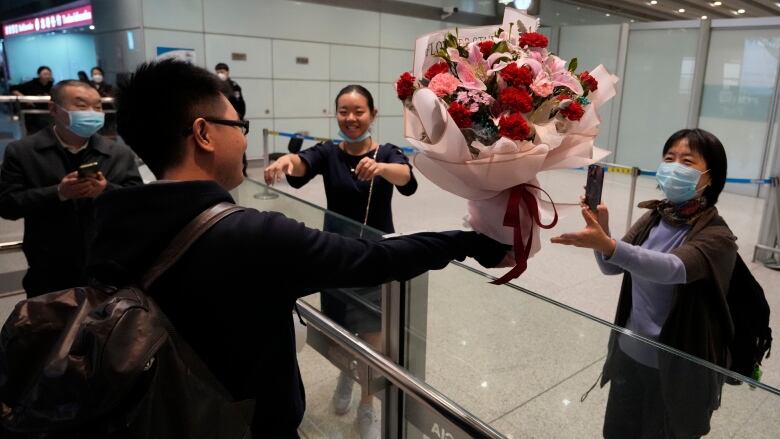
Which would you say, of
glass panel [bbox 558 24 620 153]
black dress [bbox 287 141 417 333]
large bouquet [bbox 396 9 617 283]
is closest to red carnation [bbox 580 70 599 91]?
large bouquet [bbox 396 9 617 283]

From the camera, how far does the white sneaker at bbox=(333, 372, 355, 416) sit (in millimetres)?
2324

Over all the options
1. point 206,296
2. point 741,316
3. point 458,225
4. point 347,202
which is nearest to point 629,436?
point 741,316

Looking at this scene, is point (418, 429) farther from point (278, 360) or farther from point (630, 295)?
point (630, 295)

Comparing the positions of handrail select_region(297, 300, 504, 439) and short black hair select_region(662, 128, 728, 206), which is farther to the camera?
short black hair select_region(662, 128, 728, 206)

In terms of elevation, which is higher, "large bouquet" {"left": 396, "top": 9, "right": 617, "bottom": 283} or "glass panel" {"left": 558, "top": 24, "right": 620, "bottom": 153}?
"glass panel" {"left": 558, "top": 24, "right": 620, "bottom": 153}

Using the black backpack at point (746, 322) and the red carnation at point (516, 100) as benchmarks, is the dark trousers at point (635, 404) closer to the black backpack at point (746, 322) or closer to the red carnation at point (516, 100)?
the red carnation at point (516, 100)

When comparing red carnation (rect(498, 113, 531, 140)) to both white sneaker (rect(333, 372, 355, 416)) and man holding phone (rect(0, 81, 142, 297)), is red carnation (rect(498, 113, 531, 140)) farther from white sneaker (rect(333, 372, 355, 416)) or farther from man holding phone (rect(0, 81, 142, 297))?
man holding phone (rect(0, 81, 142, 297))

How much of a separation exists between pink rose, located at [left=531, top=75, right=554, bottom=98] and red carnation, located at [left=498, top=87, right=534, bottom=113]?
2 cm

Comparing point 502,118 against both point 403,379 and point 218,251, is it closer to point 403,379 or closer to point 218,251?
point 218,251

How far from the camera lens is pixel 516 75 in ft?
3.30

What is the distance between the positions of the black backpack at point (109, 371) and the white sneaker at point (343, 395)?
1.39 meters

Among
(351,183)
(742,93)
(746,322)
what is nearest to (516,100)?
(746,322)

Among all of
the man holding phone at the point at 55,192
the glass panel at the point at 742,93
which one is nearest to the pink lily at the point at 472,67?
the man holding phone at the point at 55,192

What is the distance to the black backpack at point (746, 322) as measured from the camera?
65.1 inches
